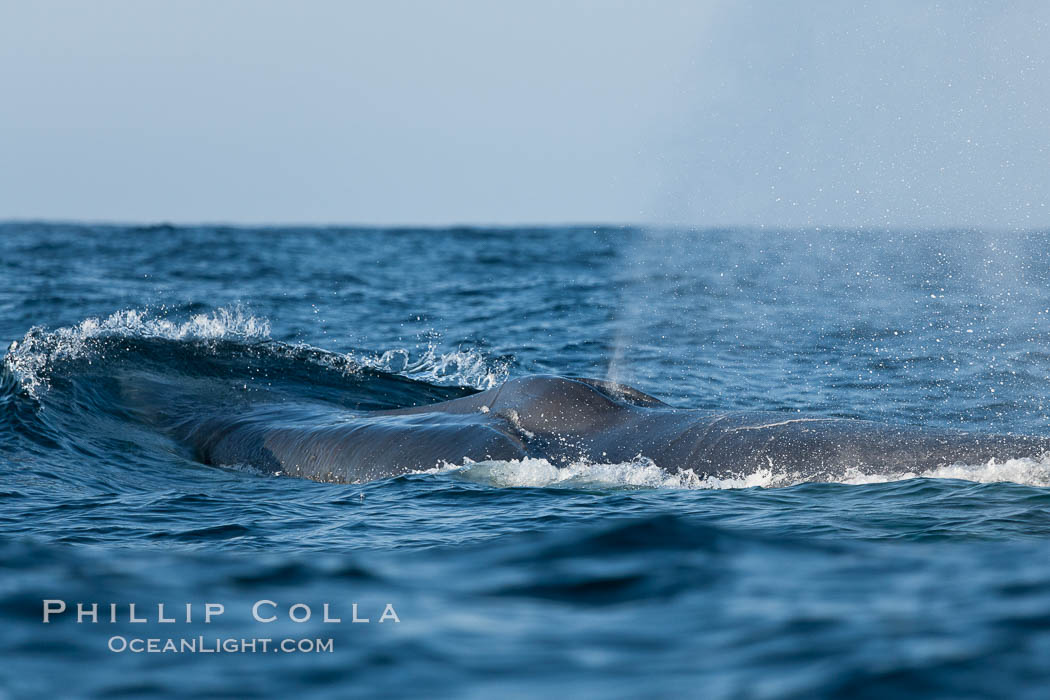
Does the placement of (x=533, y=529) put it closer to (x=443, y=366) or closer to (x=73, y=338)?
(x=73, y=338)

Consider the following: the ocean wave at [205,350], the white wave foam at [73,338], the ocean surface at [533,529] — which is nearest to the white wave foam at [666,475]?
the ocean surface at [533,529]

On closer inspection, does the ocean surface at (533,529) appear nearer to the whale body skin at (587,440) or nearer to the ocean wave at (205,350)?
the ocean wave at (205,350)

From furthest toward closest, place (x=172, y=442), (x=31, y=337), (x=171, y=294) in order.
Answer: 1. (x=171, y=294)
2. (x=31, y=337)
3. (x=172, y=442)

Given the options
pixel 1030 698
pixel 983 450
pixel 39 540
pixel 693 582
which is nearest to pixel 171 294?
pixel 39 540

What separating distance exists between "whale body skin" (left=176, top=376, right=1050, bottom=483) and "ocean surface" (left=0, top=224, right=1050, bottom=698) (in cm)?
25

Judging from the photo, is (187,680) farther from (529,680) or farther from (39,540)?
(39,540)

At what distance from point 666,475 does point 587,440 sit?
42.1 inches

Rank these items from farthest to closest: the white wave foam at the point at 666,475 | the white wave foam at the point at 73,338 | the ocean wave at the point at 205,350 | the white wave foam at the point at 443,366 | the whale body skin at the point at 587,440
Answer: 1. the white wave foam at the point at 443,366
2. the ocean wave at the point at 205,350
3. the white wave foam at the point at 73,338
4. the whale body skin at the point at 587,440
5. the white wave foam at the point at 666,475

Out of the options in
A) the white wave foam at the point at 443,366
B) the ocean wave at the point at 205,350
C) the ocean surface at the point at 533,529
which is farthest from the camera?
the white wave foam at the point at 443,366

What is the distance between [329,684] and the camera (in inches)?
201

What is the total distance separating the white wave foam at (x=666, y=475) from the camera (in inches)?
391

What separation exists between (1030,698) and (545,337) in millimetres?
17631

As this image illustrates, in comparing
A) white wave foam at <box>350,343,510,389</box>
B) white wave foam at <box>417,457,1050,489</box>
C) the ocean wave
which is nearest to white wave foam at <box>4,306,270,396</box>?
the ocean wave

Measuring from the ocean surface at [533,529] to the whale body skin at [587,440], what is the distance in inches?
9.8
